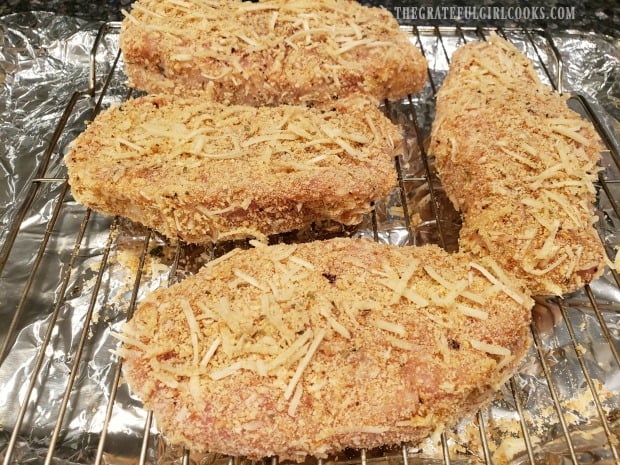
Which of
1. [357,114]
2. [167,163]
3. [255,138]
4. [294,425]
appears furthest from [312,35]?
[294,425]

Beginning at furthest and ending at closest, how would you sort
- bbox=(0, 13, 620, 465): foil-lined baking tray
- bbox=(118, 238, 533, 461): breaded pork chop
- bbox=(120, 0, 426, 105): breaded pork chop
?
bbox=(120, 0, 426, 105): breaded pork chop → bbox=(0, 13, 620, 465): foil-lined baking tray → bbox=(118, 238, 533, 461): breaded pork chop

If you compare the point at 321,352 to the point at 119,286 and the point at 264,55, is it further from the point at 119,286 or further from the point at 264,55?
the point at 264,55

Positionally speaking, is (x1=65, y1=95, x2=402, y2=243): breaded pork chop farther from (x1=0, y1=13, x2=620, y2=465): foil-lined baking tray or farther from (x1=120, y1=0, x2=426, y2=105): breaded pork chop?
(x1=120, y1=0, x2=426, y2=105): breaded pork chop

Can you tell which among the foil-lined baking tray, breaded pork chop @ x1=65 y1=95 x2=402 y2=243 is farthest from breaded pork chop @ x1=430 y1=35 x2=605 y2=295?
breaded pork chop @ x1=65 y1=95 x2=402 y2=243

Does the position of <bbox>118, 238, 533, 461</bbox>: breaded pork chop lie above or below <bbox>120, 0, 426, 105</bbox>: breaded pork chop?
below

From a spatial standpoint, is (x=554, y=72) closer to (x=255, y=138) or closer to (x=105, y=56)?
(x=255, y=138)

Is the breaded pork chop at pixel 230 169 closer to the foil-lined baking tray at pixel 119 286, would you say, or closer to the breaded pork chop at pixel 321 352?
the foil-lined baking tray at pixel 119 286

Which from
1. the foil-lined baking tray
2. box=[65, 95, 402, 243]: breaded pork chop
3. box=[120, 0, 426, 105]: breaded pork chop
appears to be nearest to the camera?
the foil-lined baking tray

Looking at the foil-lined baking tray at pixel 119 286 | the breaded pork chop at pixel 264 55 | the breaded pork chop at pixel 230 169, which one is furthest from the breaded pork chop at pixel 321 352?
the breaded pork chop at pixel 264 55
